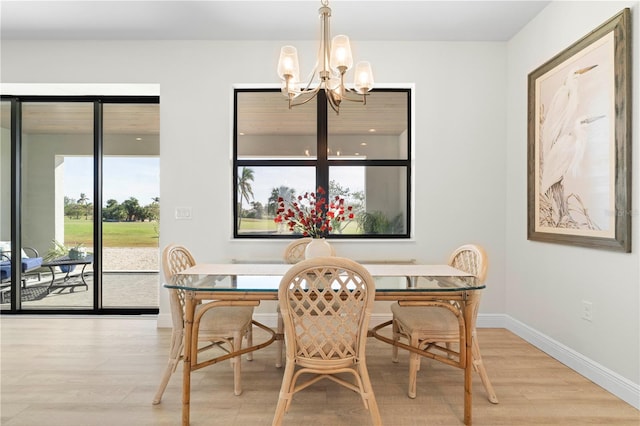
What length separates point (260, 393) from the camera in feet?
7.20

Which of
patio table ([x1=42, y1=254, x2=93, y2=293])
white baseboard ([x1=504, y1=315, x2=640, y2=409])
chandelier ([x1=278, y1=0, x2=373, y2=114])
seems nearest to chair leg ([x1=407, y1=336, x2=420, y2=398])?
white baseboard ([x1=504, y1=315, x2=640, y2=409])

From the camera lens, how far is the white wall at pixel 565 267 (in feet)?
6.93

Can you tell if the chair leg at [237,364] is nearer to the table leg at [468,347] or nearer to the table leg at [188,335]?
the table leg at [188,335]

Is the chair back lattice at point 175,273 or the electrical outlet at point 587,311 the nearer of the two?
the chair back lattice at point 175,273

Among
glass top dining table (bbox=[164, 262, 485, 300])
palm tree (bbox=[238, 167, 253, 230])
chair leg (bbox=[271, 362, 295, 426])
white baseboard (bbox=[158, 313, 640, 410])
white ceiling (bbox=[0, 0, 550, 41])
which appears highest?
white ceiling (bbox=[0, 0, 550, 41])

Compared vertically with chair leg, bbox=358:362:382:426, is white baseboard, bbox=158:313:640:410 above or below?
below

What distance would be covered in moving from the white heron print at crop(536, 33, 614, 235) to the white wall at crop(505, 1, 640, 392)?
180 millimetres

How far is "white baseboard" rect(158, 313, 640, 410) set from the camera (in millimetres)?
2128

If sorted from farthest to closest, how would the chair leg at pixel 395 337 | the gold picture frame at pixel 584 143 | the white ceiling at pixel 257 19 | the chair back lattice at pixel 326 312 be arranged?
the white ceiling at pixel 257 19 → the chair leg at pixel 395 337 → the gold picture frame at pixel 584 143 → the chair back lattice at pixel 326 312

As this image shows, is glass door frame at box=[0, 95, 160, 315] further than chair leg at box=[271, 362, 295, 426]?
Yes

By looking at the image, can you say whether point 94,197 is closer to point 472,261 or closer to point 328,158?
point 328,158

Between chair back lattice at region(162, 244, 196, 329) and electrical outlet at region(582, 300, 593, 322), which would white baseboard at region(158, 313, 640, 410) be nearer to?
electrical outlet at region(582, 300, 593, 322)

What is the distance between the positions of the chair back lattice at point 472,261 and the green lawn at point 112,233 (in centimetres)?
311

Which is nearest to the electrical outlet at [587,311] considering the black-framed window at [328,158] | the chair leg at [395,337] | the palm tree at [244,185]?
the chair leg at [395,337]
